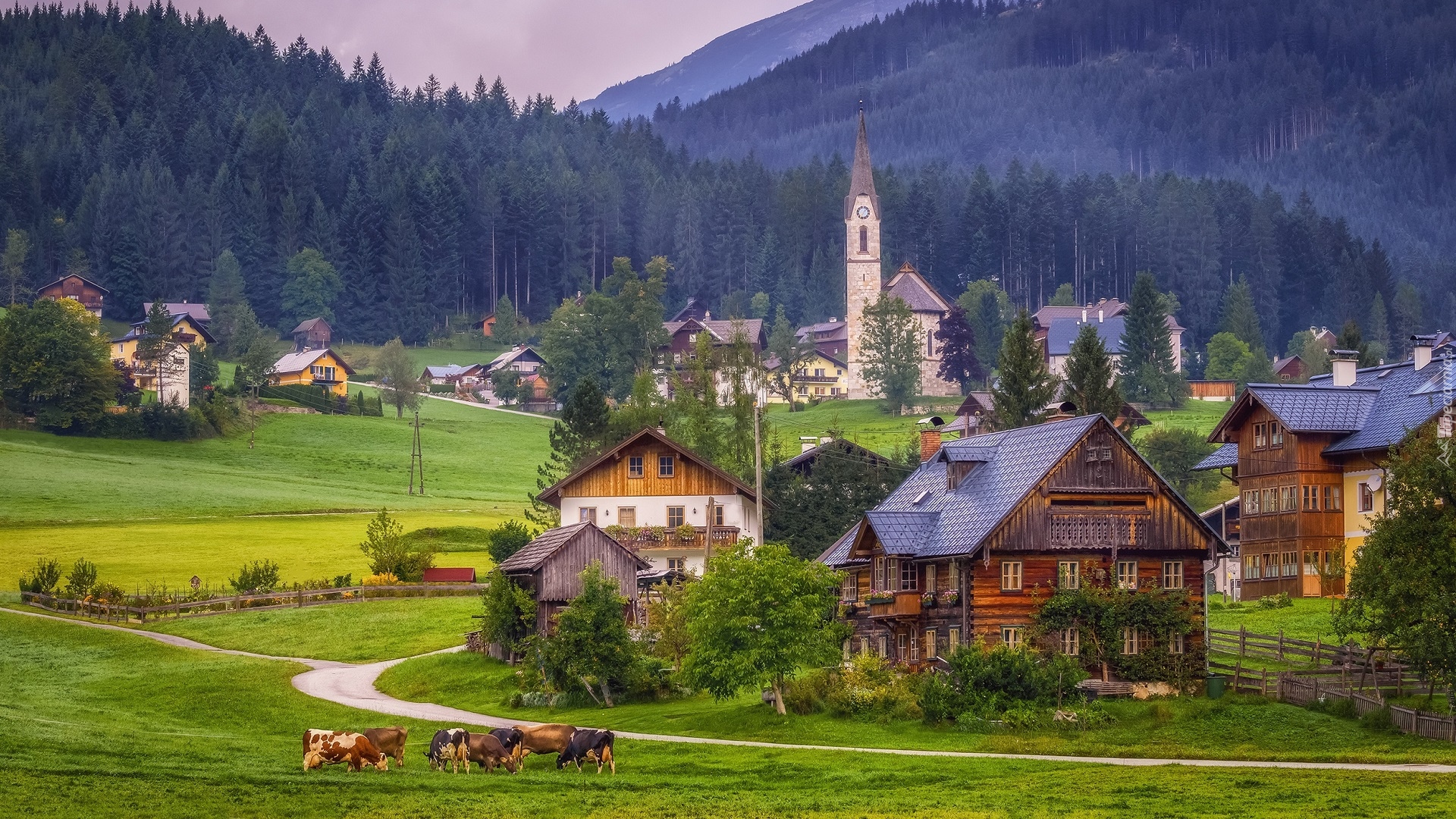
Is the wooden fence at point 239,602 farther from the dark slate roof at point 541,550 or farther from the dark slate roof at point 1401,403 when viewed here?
the dark slate roof at point 1401,403

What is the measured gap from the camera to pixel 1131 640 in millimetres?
55750

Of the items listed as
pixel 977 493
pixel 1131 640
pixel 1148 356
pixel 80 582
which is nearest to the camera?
pixel 1131 640

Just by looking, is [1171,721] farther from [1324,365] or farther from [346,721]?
[1324,365]

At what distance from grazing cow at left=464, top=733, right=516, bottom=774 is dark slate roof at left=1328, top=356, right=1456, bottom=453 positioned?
3795 cm

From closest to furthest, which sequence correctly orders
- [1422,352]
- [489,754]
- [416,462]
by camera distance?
1. [489,754]
2. [1422,352]
3. [416,462]

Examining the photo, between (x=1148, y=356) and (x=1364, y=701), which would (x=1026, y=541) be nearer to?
(x=1364, y=701)

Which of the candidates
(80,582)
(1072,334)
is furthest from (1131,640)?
(1072,334)

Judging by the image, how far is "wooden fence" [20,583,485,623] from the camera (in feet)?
257

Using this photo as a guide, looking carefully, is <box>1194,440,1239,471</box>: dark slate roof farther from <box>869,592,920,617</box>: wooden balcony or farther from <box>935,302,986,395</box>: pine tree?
<box>935,302,986,395</box>: pine tree

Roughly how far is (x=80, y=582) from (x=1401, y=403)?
185ft

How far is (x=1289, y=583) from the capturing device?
235 ft

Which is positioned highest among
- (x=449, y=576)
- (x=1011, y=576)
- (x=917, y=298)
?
(x=917, y=298)

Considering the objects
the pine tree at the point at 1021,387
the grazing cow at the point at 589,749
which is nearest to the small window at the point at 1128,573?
the grazing cow at the point at 589,749

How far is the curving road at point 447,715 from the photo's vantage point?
41500 millimetres
